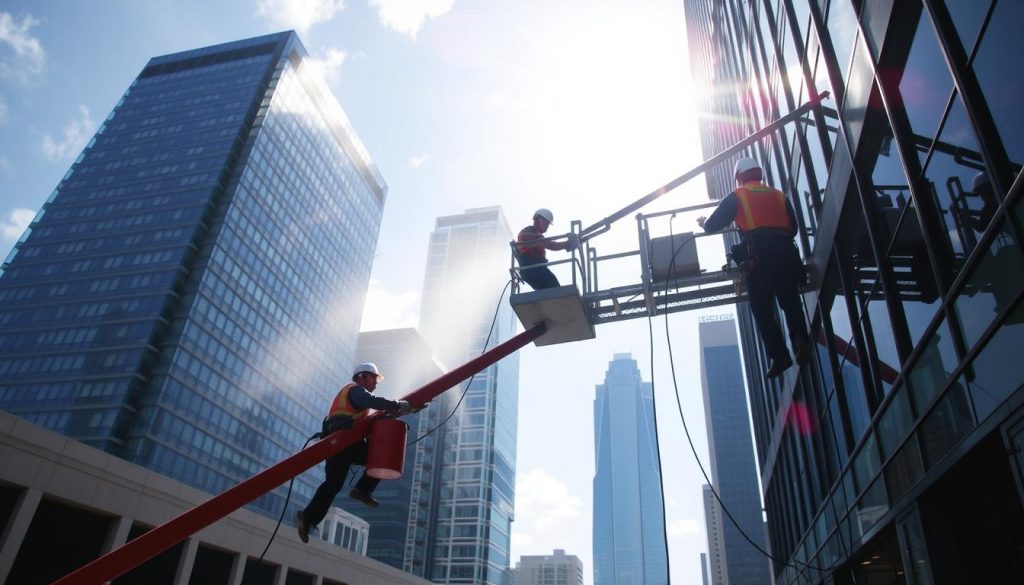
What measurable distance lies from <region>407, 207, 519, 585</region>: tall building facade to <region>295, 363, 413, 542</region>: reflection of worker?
94304 millimetres

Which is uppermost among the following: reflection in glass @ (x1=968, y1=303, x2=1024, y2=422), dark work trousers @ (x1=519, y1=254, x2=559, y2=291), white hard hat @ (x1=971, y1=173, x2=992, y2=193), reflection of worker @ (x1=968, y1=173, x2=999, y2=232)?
dark work trousers @ (x1=519, y1=254, x2=559, y2=291)

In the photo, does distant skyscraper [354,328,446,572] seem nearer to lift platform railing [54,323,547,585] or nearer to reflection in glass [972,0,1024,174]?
lift platform railing [54,323,547,585]

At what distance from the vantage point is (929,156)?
661 centimetres

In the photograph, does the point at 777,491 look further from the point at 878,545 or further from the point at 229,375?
the point at 229,375

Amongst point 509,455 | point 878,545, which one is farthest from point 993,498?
point 509,455

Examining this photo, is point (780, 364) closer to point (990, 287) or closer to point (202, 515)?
point (990, 287)

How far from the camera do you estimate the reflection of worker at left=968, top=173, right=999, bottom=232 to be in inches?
214

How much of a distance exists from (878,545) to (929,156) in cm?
579

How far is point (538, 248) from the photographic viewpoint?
1133cm

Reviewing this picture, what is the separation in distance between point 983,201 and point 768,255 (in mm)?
3096

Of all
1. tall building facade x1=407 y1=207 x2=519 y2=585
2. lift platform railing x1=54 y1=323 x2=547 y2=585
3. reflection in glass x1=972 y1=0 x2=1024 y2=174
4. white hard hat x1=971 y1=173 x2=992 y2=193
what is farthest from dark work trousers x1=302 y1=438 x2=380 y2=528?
tall building facade x1=407 y1=207 x2=519 y2=585

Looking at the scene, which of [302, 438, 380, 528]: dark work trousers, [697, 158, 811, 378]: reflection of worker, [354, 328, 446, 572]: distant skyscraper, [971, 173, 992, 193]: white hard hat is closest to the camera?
[971, 173, 992, 193]: white hard hat

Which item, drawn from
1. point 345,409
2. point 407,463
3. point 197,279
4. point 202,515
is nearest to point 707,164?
point 345,409

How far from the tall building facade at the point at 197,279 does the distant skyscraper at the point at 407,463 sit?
24.5 meters
